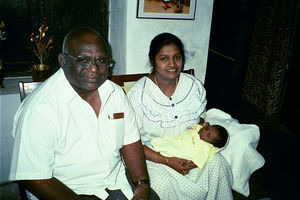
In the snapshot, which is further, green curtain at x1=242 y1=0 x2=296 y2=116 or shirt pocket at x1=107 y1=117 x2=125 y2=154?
green curtain at x1=242 y1=0 x2=296 y2=116

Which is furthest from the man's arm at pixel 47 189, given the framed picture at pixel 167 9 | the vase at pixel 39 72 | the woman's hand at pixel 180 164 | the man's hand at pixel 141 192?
the framed picture at pixel 167 9

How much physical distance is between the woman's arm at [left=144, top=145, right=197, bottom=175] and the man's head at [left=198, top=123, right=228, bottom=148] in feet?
0.85

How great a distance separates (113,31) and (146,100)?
1123 mm

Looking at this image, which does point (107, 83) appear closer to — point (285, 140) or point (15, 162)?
point (15, 162)

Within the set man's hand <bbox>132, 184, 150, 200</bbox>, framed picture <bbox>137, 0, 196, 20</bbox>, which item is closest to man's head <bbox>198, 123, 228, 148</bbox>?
man's hand <bbox>132, 184, 150, 200</bbox>

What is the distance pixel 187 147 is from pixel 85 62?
40.3 inches

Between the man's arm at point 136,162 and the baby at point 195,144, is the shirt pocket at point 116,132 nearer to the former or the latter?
the man's arm at point 136,162

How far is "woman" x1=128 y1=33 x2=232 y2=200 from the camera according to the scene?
1.77 metres

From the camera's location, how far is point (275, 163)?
10.3 ft

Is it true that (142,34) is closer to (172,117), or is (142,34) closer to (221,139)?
(172,117)

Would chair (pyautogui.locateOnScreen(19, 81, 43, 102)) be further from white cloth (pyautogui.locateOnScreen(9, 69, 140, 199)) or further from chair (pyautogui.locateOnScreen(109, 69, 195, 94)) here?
chair (pyautogui.locateOnScreen(109, 69, 195, 94))

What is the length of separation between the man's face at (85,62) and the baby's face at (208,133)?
1.00m

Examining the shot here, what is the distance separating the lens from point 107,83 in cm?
160

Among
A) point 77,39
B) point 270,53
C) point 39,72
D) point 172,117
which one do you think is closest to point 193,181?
point 172,117
